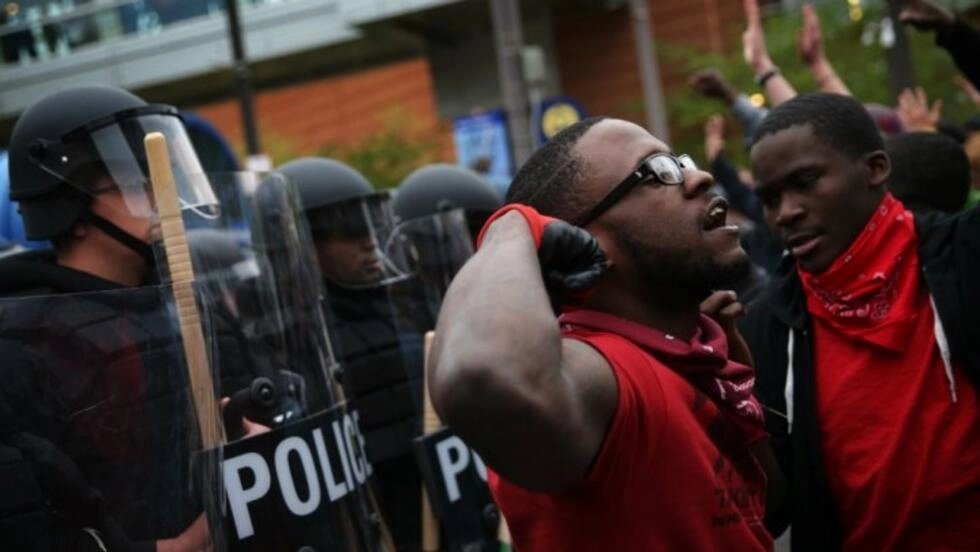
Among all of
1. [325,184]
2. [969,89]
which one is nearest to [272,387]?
[325,184]

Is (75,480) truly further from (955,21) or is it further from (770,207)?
(955,21)

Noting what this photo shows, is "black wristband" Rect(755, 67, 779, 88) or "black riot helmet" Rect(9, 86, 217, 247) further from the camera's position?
"black wristband" Rect(755, 67, 779, 88)

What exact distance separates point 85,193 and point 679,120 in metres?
20.8

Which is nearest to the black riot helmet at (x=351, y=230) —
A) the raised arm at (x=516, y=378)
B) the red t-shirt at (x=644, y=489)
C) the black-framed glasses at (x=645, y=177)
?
the black-framed glasses at (x=645, y=177)

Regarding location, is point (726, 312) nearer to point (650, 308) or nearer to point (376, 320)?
point (650, 308)

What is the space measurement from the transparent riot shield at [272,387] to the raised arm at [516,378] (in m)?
0.95

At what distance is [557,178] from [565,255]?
298mm

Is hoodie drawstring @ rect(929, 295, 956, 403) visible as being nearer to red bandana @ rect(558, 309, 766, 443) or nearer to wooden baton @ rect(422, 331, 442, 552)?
red bandana @ rect(558, 309, 766, 443)

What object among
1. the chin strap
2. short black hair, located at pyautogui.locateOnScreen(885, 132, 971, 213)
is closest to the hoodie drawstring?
short black hair, located at pyautogui.locateOnScreen(885, 132, 971, 213)

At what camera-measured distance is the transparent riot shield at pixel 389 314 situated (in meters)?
4.31

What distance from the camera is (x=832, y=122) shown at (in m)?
3.20

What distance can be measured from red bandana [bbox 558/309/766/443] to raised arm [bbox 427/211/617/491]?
222 mm

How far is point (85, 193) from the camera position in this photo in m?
3.33

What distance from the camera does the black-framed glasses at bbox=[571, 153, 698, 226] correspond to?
7.35ft
